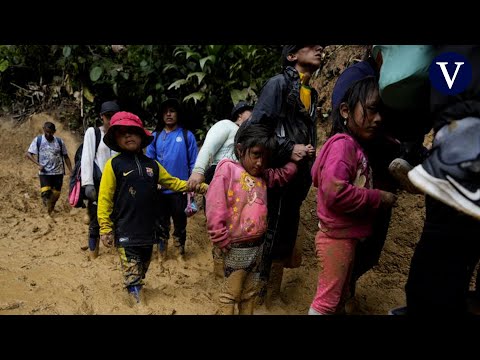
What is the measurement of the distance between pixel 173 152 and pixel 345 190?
9.80ft

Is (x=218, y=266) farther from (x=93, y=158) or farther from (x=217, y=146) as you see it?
(x=93, y=158)

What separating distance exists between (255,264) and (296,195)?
2.19 feet

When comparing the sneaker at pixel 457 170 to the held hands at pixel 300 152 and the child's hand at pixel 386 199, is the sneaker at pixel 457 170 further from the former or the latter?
the held hands at pixel 300 152

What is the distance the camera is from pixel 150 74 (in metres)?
7.62

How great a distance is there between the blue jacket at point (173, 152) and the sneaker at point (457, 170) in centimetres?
362

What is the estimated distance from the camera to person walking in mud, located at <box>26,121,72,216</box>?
21.7 ft

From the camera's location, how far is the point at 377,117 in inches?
89.4

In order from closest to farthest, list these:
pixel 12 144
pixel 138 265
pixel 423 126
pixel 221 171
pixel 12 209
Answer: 1. pixel 423 126
2. pixel 221 171
3. pixel 138 265
4. pixel 12 209
5. pixel 12 144

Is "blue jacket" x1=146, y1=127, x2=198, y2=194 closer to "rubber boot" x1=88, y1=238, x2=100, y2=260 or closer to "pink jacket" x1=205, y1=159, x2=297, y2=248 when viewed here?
"rubber boot" x1=88, y1=238, x2=100, y2=260

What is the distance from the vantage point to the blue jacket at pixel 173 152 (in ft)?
15.7

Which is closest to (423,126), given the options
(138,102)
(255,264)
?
(255,264)

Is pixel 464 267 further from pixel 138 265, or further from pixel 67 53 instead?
pixel 67 53

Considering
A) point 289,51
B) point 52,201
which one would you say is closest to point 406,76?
point 289,51

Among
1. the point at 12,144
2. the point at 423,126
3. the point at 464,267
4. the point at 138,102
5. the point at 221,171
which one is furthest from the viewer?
the point at 12,144
